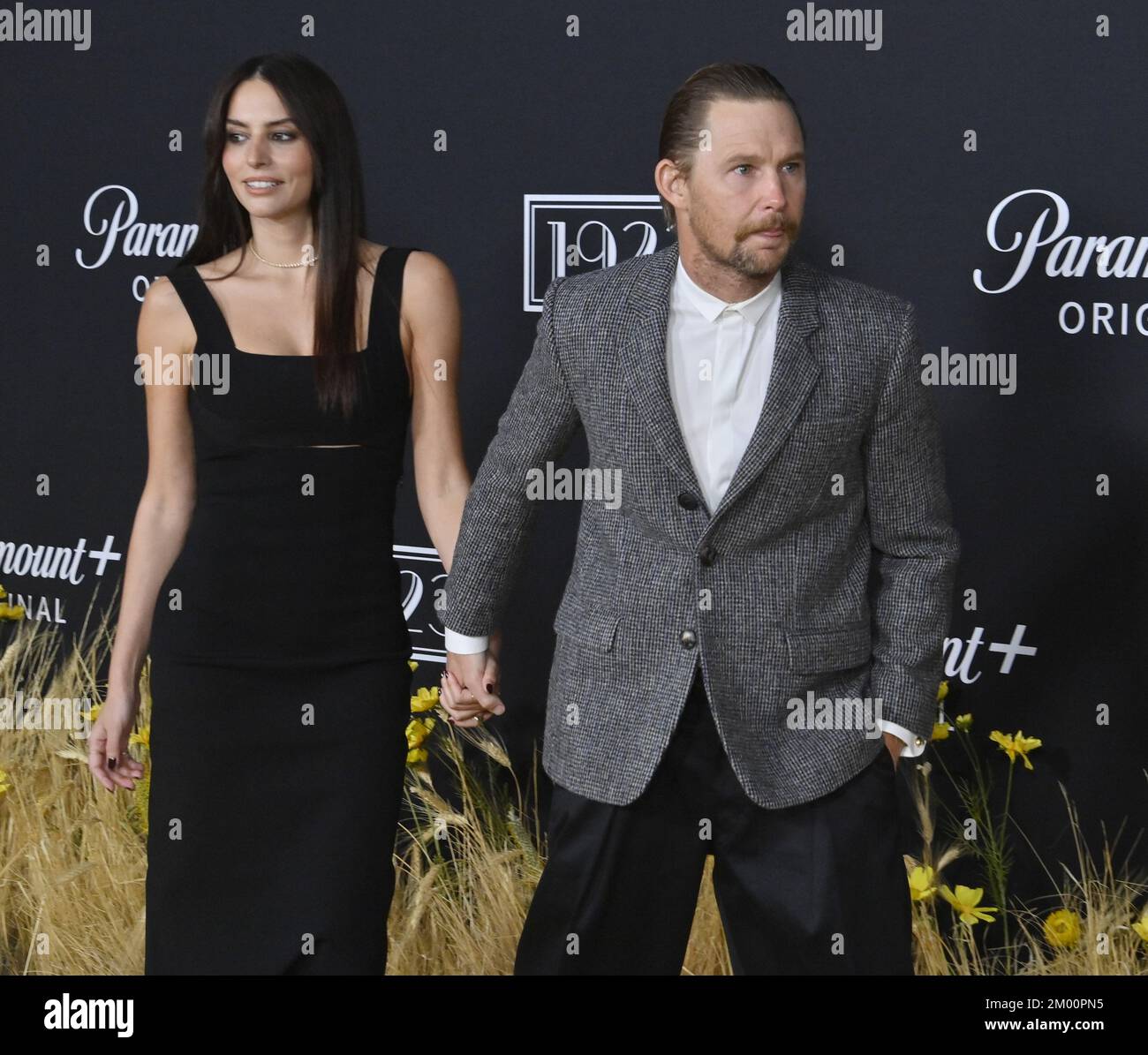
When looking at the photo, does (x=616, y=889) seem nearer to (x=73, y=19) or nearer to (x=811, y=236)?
(x=811, y=236)

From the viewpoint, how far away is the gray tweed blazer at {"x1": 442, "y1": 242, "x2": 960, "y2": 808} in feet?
7.34

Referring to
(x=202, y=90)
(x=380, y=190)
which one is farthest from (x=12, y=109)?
(x=380, y=190)

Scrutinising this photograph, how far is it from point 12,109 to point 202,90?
462 millimetres

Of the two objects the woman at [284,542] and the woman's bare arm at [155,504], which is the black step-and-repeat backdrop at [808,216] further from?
the woman's bare arm at [155,504]

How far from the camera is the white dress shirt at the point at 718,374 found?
2.26 m

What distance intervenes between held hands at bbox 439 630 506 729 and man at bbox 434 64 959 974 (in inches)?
7.2

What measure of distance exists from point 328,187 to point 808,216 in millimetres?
1207

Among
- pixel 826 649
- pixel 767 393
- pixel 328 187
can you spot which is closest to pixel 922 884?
pixel 826 649

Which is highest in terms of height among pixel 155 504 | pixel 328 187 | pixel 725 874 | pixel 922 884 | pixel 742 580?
pixel 328 187

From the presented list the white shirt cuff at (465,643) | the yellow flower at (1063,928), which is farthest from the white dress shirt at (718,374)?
the yellow flower at (1063,928)

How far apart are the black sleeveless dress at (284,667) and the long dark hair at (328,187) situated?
0.04 m

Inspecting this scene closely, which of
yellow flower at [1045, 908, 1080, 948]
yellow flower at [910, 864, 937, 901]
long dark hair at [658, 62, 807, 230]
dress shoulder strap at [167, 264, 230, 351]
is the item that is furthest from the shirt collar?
yellow flower at [1045, 908, 1080, 948]

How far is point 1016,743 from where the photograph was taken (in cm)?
333

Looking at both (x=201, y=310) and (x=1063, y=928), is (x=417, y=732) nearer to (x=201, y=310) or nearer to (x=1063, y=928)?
(x=201, y=310)
